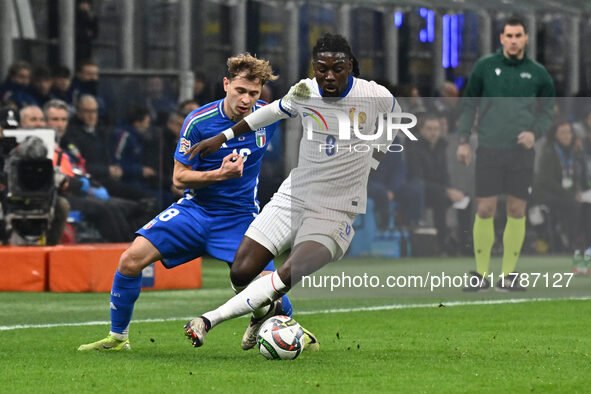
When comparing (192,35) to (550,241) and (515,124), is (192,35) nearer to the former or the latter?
(550,241)

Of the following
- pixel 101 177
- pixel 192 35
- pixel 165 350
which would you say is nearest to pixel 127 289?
pixel 165 350

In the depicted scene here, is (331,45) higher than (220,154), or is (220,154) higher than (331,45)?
(331,45)

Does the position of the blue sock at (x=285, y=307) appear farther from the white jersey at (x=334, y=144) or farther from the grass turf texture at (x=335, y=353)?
the white jersey at (x=334, y=144)

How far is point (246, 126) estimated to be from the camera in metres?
7.79

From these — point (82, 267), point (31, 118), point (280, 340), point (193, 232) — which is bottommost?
point (82, 267)

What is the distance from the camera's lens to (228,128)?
8094mm

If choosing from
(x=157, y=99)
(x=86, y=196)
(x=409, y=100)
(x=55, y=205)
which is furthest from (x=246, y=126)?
(x=157, y=99)

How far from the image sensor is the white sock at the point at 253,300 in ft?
24.4

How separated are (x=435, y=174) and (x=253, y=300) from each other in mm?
6852

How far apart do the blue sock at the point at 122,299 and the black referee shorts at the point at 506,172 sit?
4.84m

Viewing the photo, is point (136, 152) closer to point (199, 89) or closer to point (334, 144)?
point (199, 89)

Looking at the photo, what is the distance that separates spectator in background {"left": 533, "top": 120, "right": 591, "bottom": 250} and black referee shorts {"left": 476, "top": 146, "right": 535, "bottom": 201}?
1.97m

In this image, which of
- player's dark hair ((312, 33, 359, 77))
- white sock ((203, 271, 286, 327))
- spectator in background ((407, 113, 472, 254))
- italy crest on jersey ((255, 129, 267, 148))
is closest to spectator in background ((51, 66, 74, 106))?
spectator in background ((407, 113, 472, 254))

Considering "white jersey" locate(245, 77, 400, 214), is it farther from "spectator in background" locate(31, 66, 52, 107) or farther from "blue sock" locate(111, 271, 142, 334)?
"spectator in background" locate(31, 66, 52, 107)
